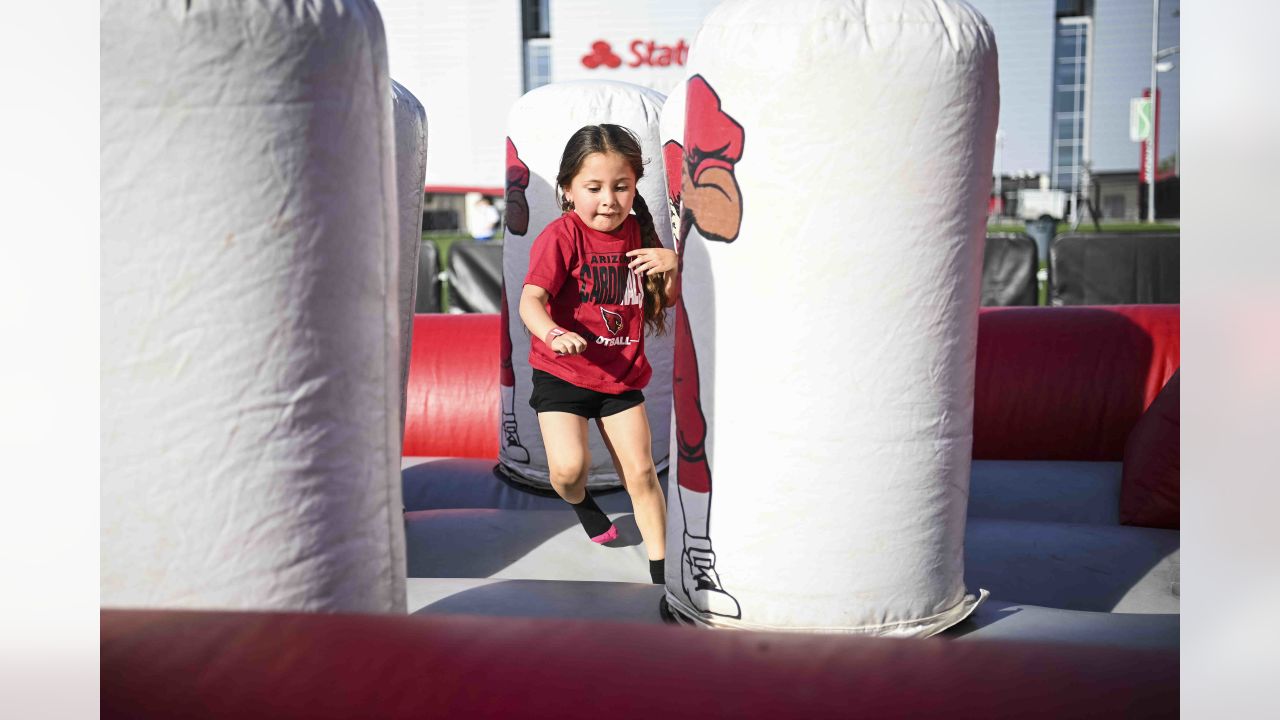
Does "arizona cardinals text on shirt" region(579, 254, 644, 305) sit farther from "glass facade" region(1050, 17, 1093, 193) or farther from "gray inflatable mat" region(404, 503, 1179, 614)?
"glass facade" region(1050, 17, 1093, 193)

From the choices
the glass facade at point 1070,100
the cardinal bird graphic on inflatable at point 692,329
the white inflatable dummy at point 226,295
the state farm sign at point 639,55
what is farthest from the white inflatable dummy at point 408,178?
the glass facade at point 1070,100

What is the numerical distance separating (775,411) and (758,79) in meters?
0.43

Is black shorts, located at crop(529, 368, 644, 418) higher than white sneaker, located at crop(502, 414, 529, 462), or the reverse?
black shorts, located at crop(529, 368, 644, 418)

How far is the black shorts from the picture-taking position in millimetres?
1998

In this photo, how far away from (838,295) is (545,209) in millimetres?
1337

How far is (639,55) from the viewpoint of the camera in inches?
432

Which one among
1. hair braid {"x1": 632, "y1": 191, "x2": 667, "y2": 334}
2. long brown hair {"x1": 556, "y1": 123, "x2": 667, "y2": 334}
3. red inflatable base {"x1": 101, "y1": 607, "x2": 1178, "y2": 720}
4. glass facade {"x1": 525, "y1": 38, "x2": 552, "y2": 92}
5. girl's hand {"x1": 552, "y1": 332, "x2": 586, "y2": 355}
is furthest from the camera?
glass facade {"x1": 525, "y1": 38, "x2": 552, "y2": 92}

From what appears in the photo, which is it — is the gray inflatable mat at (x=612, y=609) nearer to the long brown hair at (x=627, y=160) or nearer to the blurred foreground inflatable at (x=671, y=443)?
the blurred foreground inflatable at (x=671, y=443)

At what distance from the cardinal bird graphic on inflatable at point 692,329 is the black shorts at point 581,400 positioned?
20.1 inches

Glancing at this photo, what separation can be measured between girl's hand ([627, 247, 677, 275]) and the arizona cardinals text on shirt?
2.3 inches

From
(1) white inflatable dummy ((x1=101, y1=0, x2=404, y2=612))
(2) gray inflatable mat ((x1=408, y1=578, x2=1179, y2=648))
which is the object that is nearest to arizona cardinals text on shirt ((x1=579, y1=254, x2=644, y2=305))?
(2) gray inflatable mat ((x1=408, y1=578, x2=1179, y2=648))

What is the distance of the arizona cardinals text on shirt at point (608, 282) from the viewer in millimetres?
2025

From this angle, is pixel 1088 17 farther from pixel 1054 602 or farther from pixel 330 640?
pixel 330 640
